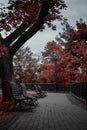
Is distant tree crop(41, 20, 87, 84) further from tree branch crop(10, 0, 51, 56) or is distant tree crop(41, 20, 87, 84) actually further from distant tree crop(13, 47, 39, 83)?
tree branch crop(10, 0, 51, 56)

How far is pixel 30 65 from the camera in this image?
304 ft

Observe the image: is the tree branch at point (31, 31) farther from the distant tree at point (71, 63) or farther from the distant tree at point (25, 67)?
the distant tree at point (25, 67)

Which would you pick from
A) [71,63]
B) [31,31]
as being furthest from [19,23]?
[71,63]

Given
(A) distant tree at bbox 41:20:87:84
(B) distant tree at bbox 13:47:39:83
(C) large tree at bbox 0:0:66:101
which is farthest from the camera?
(B) distant tree at bbox 13:47:39:83

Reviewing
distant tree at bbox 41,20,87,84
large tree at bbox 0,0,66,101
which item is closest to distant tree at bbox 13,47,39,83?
distant tree at bbox 41,20,87,84

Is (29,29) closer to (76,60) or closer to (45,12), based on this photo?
(45,12)

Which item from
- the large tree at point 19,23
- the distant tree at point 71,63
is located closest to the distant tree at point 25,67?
the distant tree at point 71,63

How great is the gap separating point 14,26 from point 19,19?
1237mm

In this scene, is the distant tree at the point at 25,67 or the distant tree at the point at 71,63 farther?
the distant tree at the point at 25,67

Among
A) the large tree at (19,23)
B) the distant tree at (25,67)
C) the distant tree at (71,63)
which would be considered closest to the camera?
the large tree at (19,23)

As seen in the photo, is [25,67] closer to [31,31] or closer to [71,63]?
[71,63]

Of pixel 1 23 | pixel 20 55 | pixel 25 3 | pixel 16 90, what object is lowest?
pixel 16 90

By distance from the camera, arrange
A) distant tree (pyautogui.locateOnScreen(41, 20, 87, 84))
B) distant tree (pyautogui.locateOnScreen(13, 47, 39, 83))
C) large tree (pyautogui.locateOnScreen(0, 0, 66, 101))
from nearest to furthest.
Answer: large tree (pyautogui.locateOnScreen(0, 0, 66, 101))
distant tree (pyautogui.locateOnScreen(41, 20, 87, 84))
distant tree (pyautogui.locateOnScreen(13, 47, 39, 83))

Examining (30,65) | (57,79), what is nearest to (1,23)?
(57,79)
